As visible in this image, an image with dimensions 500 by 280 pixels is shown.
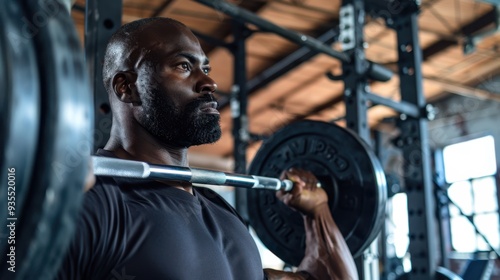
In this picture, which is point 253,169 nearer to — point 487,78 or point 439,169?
point 487,78

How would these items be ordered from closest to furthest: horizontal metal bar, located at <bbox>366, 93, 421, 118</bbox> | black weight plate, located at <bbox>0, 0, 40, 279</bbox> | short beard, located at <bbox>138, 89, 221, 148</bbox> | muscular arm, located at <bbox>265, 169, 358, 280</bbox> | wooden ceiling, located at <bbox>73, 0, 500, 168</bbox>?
black weight plate, located at <bbox>0, 0, 40, 279</bbox>
short beard, located at <bbox>138, 89, 221, 148</bbox>
muscular arm, located at <bbox>265, 169, 358, 280</bbox>
horizontal metal bar, located at <bbox>366, 93, 421, 118</bbox>
wooden ceiling, located at <bbox>73, 0, 500, 168</bbox>

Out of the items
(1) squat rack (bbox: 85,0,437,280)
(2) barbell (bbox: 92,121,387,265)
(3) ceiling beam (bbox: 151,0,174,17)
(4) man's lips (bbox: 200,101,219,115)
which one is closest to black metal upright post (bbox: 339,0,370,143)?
(1) squat rack (bbox: 85,0,437,280)

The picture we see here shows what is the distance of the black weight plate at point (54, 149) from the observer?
1.92 feet

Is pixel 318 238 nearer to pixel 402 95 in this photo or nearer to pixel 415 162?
pixel 415 162

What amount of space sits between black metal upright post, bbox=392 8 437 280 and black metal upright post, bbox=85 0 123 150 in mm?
1624

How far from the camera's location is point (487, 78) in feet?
27.3

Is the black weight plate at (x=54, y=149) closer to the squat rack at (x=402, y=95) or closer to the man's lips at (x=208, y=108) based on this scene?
the man's lips at (x=208, y=108)

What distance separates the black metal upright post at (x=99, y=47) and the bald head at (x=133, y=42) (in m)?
0.26

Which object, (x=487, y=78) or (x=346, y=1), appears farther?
(x=487, y=78)

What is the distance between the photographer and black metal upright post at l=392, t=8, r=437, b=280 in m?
2.70

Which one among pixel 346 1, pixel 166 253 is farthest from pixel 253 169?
pixel 346 1

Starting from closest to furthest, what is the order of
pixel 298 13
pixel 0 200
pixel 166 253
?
pixel 0 200, pixel 166 253, pixel 298 13

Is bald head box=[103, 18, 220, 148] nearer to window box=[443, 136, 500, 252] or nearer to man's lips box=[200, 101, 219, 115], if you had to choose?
man's lips box=[200, 101, 219, 115]

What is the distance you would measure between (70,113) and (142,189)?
2.27 ft
